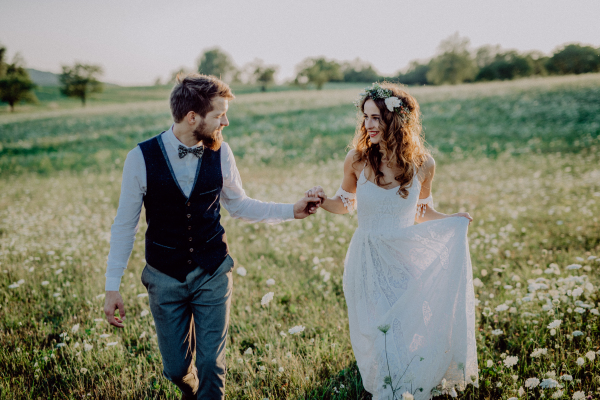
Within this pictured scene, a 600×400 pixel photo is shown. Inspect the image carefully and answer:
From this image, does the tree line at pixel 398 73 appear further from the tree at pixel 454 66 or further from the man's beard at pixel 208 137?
the man's beard at pixel 208 137

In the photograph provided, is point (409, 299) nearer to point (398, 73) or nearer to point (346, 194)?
point (346, 194)

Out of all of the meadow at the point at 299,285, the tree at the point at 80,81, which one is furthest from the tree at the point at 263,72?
the meadow at the point at 299,285

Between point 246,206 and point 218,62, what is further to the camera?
point 218,62

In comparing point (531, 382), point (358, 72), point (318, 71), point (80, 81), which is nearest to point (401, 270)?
point (531, 382)

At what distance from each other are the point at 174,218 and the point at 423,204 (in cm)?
242

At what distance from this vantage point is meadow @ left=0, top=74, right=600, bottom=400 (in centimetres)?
327

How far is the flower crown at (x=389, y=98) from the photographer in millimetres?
3262

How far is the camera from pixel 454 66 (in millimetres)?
71875

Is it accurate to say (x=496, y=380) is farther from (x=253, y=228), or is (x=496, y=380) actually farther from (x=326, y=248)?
(x=253, y=228)

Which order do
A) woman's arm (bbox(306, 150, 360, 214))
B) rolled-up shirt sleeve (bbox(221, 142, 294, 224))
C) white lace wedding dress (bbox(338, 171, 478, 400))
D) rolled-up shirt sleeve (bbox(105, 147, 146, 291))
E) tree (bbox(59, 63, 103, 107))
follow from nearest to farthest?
rolled-up shirt sleeve (bbox(105, 147, 146, 291))
white lace wedding dress (bbox(338, 171, 478, 400))
rolled-up shirt sleeve (bbox(221, 142, 294, 224))
woman's arm (bbox(306, 150, 360, 214))
tree (bbox(59, 63, 103, 107))

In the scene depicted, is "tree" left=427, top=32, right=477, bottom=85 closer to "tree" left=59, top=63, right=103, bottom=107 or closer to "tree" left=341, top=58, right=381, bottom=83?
"tree" left=341, top=58, right=381, bottom=83

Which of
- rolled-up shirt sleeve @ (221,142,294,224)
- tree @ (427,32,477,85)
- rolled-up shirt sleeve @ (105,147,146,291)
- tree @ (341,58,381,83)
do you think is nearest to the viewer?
rolled-up shirt sleeve @ (105,147,146,291)

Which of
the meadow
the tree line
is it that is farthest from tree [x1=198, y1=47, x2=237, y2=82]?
the meadow

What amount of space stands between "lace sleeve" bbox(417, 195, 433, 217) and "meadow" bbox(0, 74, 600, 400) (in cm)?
128
